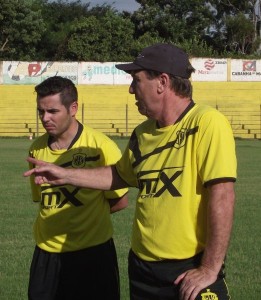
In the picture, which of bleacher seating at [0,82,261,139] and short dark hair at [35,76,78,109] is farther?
bleacher seating at [0,82,261,139]

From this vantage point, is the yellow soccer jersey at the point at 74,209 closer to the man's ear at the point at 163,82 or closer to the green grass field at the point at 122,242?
the man's ear at the point at 163,82

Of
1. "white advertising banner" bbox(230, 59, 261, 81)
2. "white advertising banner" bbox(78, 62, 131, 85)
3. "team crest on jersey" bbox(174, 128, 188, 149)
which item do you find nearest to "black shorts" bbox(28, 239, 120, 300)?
"team crest on jersey" bbox(174, 128, 188, 149)

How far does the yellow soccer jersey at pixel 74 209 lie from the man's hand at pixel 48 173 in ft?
2.40

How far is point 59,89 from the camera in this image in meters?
5.03

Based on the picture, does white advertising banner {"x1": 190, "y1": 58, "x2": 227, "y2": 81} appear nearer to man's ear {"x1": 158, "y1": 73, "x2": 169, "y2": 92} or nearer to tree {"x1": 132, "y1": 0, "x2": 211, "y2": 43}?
tree {"x1": 132, "y1": 0, "x2": 211, "y2": 43}

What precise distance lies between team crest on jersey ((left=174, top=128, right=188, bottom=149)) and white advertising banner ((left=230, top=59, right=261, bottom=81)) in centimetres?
4669

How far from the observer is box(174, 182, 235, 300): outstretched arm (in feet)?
11.8

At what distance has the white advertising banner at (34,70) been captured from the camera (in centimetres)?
4956

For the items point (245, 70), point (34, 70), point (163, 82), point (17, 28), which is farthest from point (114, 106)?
point (163, 82)

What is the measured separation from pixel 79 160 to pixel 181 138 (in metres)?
1.43

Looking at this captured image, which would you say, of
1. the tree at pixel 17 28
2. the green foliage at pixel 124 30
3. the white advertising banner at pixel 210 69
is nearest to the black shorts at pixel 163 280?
the white advertising banner at pixel 210 69

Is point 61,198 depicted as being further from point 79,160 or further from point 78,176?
point 78,176

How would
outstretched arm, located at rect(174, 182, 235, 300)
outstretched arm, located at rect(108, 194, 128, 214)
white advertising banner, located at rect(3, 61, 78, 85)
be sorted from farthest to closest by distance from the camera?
white advertising banner, located at rect(3, 61, 78, 85) → outstretched arm, located at rect(108, 194, 128, 214) → outstretched arm, located at rect(174, 182, 235, 300)

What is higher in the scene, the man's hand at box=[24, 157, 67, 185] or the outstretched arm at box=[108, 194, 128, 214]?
the man's hand at box=[24, 157, 67, 185]
